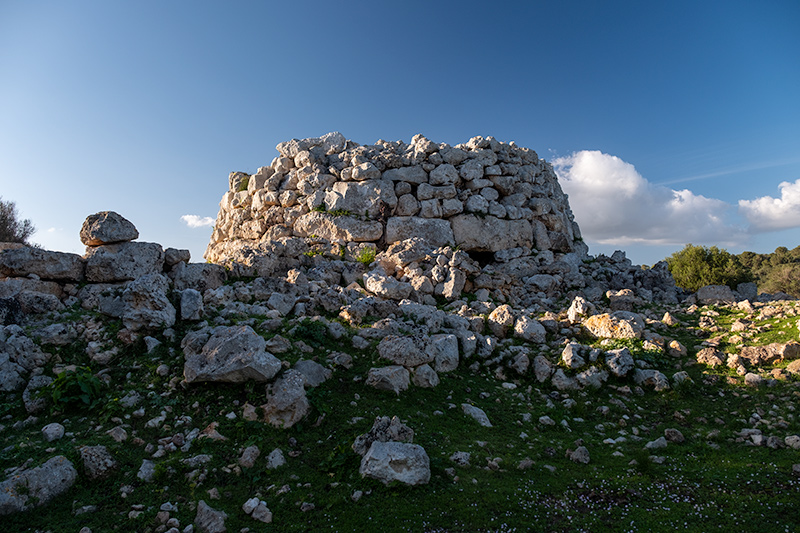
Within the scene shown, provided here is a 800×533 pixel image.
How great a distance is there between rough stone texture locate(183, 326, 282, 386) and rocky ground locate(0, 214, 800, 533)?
0.12ft

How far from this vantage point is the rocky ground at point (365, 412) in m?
5.04

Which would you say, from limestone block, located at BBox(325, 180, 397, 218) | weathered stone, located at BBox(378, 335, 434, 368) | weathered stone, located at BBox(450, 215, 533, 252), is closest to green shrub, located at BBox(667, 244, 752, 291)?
weathered stone, located at BBox(450, 215, 533, 252)

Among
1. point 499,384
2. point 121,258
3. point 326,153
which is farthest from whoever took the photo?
point 326,153

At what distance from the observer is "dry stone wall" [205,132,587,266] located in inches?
737

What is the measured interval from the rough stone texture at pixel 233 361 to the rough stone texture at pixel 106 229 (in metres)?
6.96

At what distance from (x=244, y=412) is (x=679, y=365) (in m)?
8.99

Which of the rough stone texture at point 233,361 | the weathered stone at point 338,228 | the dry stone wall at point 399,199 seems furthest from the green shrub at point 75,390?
the weathered stone at point 338,228

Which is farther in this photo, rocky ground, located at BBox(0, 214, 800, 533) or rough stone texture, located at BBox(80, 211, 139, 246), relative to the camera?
rough stone texture, located at BBox(80, 211, 139, 246)

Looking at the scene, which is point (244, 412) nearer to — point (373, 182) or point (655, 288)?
point (373, 182)

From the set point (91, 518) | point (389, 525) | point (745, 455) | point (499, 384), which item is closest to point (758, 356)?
point (745, 455)

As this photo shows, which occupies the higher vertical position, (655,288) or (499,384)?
(655,288)

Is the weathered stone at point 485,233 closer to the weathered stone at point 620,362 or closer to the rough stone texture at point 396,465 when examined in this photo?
the weathered stone at point 620,362

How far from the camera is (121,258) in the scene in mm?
11984

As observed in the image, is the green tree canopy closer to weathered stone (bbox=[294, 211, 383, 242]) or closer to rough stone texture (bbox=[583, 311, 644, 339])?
weathered stone (bbox=[294, 211, 383, 242])
